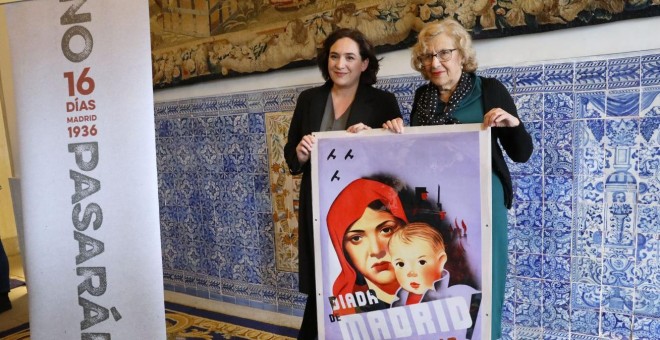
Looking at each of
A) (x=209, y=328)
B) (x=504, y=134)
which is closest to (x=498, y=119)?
(x=504, y=134)

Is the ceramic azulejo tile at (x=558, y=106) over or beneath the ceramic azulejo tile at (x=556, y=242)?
over

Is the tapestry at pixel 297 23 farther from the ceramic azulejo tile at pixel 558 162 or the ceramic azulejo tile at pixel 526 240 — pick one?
the ceramic azulejo tile at pixel 526 240

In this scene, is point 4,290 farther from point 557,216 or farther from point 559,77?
point 559,77

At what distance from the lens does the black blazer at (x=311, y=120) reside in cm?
163

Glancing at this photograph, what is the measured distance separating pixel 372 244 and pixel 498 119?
0.56m

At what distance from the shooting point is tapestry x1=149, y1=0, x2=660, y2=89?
183 cm

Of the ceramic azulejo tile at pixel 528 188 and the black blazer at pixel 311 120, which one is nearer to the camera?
the black blazer at pixel 311 120

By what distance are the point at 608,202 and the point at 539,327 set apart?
633 mm

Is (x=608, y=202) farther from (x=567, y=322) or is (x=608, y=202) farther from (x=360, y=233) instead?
(x=360, y=233)

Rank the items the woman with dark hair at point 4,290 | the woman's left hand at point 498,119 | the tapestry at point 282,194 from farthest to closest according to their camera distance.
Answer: the woman with dark hair at point 4,290 → the tapestry at point 282,194 → the woman's left hand at point 498,119

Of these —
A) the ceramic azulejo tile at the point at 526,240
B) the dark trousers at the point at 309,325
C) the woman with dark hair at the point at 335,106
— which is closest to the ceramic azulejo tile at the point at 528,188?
the ceramic azulejo tile at the point at 526,240

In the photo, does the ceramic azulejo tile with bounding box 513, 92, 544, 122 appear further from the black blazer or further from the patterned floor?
the patterned floor

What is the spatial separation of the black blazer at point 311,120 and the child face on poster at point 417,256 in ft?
1.22

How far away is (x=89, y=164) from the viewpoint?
1.71 meters
